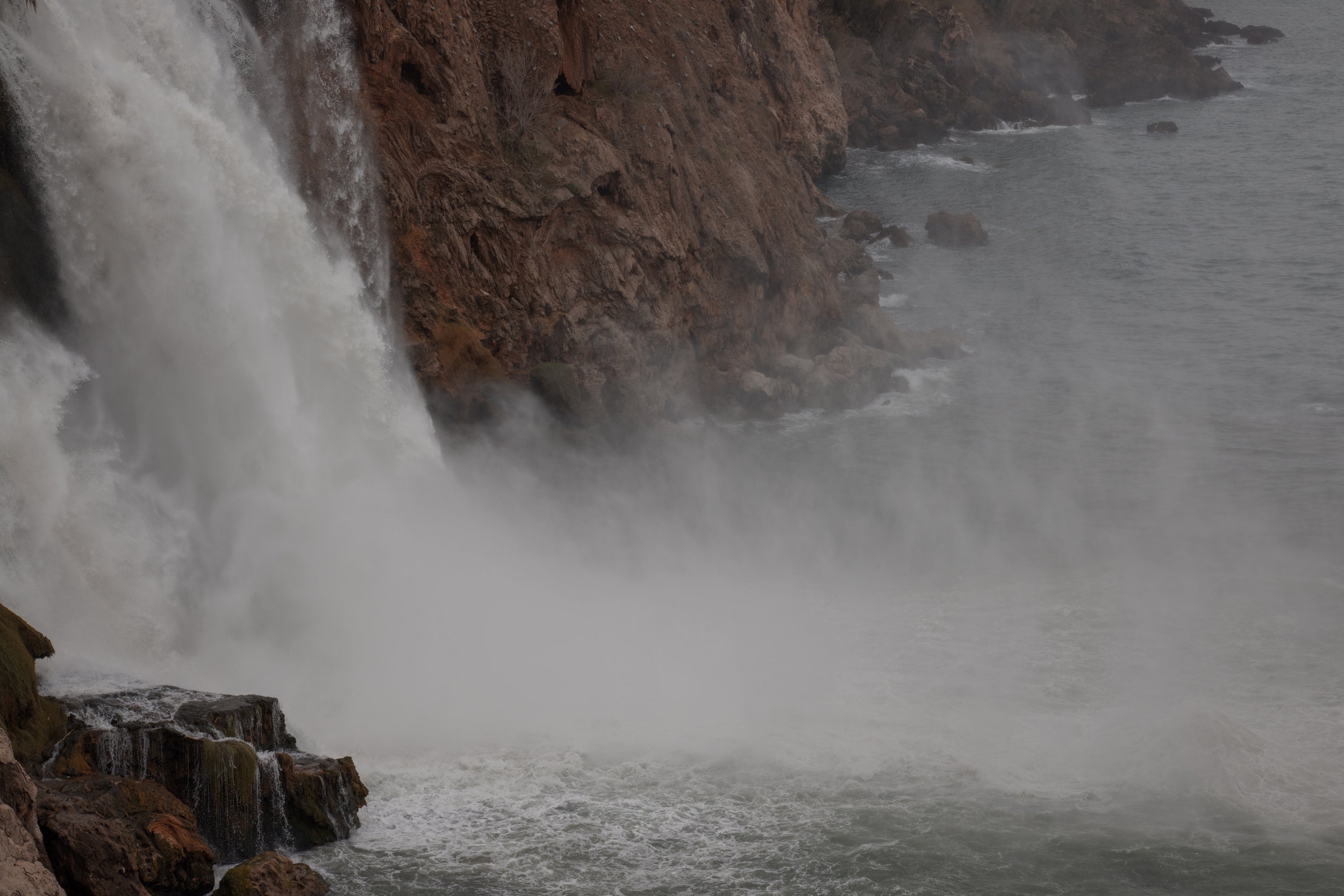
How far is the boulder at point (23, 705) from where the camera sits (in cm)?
1492

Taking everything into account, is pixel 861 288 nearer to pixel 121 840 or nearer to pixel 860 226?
pixel 860 226

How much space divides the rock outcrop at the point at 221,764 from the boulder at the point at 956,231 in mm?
45192

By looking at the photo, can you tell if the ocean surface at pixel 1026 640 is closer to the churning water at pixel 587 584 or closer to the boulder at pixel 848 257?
the churning water at pixel 587 584

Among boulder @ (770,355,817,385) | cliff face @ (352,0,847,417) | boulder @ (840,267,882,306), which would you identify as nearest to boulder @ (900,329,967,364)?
boulder @ (840,267,882,306)

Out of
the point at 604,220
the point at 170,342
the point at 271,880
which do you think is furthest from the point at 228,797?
the point at 604,220

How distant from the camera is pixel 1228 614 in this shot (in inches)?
1027

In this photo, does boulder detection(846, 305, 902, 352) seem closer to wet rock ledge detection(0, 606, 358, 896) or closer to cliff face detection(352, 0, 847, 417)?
cliff face detection(352, 0, 847, 417)

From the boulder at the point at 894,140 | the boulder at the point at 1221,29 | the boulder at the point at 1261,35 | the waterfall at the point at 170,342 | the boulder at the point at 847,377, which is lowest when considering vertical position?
the waterfall at the point at 170,342

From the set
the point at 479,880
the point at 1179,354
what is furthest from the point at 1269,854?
the point at 1179,354

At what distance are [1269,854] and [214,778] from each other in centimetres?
1430

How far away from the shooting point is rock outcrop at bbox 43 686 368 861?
51.7 feet

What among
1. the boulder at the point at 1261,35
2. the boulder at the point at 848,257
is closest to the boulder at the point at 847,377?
the boulder at the point at 848,257

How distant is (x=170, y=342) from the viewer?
21.7 metres

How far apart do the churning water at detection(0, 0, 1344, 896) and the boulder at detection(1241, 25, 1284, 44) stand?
72.2 metres
